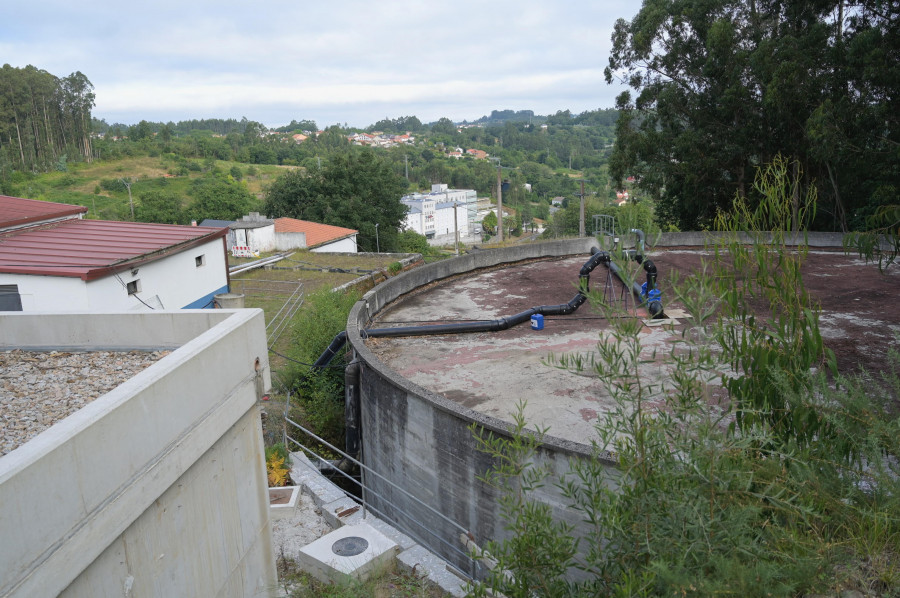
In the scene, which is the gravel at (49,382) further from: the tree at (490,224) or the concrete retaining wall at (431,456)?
the tree at (490,224)

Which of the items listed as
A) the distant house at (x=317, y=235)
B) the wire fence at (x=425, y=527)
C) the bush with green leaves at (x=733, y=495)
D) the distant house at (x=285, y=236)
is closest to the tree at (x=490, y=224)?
the distant house at (x=317, y=235)

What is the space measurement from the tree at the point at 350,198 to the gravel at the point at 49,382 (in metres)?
42.6

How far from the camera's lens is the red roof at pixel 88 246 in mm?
11328

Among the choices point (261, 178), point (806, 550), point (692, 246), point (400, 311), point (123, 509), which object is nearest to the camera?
point (806, 550)

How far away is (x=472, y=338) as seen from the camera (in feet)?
41.8

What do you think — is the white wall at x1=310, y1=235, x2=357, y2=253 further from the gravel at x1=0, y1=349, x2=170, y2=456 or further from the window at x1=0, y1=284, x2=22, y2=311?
the gravel at x1=0, y1=349, x2=170, y2=456

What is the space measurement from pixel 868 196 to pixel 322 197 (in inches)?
1479

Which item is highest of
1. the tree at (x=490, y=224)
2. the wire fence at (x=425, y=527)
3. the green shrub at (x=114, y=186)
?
the green shrub at (x=114, y=186)

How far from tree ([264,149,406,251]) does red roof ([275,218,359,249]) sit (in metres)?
4.16

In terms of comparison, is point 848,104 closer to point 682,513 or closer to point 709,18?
point 709,18

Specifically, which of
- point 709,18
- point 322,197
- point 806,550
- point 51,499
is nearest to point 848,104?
point 709,18

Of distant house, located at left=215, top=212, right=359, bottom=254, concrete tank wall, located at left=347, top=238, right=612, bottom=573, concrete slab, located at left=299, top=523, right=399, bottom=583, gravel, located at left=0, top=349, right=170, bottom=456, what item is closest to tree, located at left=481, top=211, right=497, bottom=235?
distant house, located at left=215, top=212, right=359, bottom=254

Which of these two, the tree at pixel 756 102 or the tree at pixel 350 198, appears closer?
A: the tree at pixel 756 102

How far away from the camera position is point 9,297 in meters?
11.3
